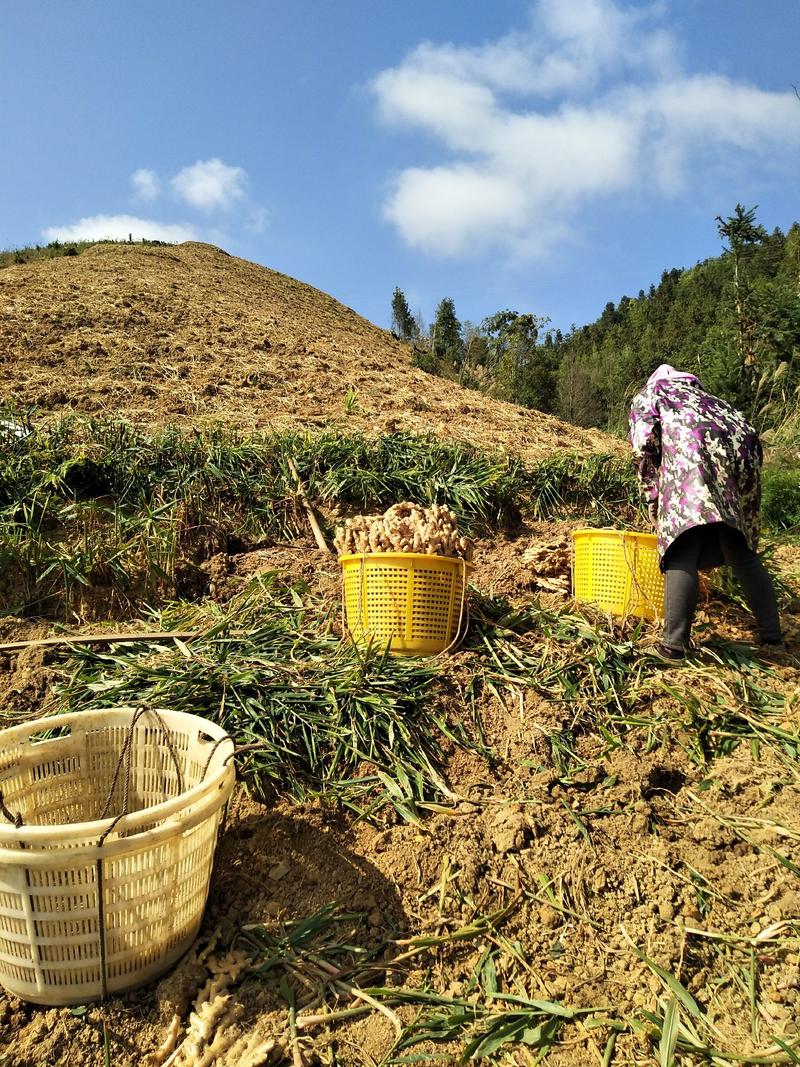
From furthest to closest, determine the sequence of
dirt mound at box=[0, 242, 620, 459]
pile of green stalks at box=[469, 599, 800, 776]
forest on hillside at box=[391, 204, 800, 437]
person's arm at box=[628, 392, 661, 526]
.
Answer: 1. forest on hillside at box=[391, 204, 800, 437]
2. dirt mound at box=[0, 242, 620, 459]
3. person's arm at box=[628, 392, 661, 526]
4. pile of green stalks at box=[469, 599, 800, 776]

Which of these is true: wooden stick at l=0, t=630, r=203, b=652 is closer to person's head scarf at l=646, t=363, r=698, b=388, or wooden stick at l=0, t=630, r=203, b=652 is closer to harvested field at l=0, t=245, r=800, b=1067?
harvested field at l=0, t=245, r=800, b=1067

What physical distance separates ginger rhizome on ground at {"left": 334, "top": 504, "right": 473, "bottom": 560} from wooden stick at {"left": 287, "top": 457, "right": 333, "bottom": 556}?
0.96 metres

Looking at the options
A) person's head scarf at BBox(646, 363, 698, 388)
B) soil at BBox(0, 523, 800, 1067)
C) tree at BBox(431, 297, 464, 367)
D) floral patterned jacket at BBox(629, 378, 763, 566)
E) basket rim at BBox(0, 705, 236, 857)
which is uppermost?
tree at BBox(431, 297, 464, 367)

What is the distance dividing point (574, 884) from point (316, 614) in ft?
5.44

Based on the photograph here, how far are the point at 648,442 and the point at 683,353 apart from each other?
20844 millimetres

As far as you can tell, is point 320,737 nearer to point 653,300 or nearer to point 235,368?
point 235,368

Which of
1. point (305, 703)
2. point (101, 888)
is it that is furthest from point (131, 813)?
point (305, 703)

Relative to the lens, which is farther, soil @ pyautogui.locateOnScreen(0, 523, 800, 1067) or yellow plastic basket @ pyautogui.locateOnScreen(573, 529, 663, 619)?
yellow plastic basket @ pyautogui.locateOnScreen(573, 529, 663, 619)

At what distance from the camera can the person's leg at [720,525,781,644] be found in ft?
9.81

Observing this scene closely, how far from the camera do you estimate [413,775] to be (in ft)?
7.80

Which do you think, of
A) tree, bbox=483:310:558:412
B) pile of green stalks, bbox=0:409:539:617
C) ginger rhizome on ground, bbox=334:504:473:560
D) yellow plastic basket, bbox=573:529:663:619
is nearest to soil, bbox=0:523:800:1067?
ginger rhizome on ground, bbox=334:504:473:560

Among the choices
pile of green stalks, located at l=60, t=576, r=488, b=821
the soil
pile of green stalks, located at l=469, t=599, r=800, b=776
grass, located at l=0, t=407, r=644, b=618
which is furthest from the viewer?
grass, located at l=0, t=407, r=644, b=618

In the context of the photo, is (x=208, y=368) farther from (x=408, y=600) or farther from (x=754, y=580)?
(x=754, y=580)

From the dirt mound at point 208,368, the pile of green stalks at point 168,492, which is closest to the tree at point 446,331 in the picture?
the dirt mound at point 208,368
